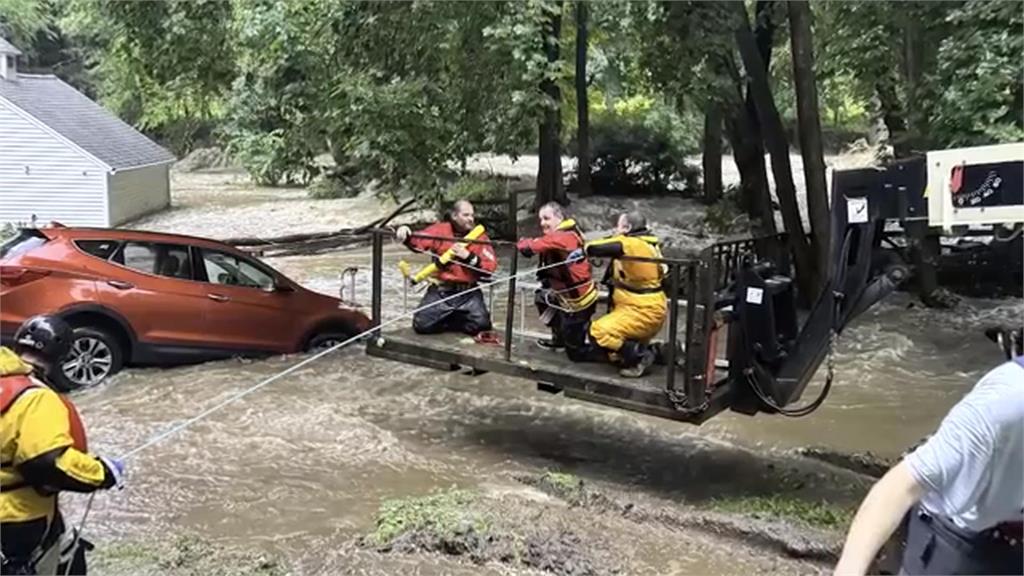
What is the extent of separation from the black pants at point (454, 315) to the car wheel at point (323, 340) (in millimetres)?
3204

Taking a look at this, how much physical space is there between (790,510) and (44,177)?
67.5 feet

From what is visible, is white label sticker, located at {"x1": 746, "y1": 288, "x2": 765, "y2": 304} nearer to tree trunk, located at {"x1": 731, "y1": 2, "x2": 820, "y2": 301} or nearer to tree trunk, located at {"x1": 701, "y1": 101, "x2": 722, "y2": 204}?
tree trunk, located at {"x1": 731, "y1": 2, "x2": 820, "y2": 301}

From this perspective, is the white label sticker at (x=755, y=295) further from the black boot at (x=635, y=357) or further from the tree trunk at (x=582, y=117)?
the tree trunk at (x=582, y=117)

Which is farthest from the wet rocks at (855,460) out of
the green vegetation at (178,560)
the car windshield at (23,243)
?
the car windshield at (23,243)

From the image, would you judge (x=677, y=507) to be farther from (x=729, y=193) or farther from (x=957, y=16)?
(x=729, y=193)

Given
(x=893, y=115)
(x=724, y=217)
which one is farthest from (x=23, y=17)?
(x=724, y=217)

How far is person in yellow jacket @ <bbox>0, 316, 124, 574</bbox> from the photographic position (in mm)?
3316

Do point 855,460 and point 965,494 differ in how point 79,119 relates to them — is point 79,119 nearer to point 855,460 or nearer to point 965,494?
point 855,460

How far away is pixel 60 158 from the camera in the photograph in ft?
76.1

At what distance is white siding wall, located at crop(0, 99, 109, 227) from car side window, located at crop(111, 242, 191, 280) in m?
11.4

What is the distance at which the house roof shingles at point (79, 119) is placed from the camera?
2319 centimetres

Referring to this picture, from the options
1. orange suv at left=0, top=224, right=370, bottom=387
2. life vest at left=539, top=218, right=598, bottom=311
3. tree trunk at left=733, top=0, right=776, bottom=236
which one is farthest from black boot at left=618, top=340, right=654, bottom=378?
tree trunk at left=733, top=0, right=776, bottom=236

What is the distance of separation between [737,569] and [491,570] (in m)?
1.58

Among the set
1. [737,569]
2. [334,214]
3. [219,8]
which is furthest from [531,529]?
[334,214]
